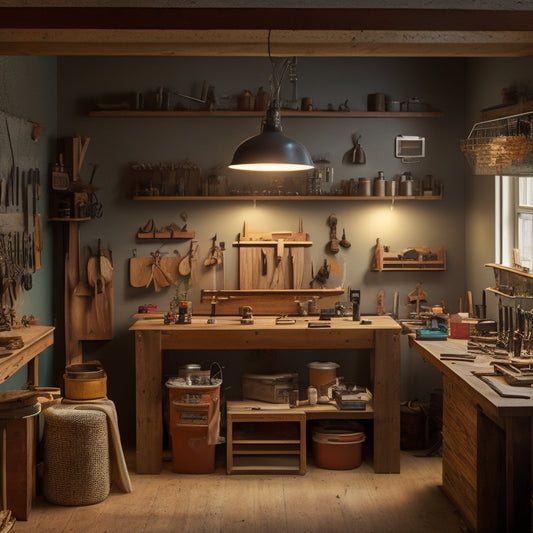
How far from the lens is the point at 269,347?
652cm

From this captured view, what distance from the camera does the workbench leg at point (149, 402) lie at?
647 cm

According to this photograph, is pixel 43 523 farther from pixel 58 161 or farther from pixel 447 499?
pixel 58 161

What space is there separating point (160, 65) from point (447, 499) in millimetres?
4206

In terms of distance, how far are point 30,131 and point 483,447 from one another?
403 cm

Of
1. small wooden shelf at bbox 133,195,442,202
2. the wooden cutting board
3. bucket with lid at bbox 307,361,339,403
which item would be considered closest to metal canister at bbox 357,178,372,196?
small wooden shelf at bbox 133,195,442,202

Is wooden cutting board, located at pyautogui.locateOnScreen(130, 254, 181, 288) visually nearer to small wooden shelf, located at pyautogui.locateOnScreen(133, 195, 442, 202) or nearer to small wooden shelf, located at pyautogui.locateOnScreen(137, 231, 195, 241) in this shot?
small wooden shelf, located at pyautogui.locateOnScreen(137, 231, 195, 241)

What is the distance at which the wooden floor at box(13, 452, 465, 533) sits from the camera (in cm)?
536

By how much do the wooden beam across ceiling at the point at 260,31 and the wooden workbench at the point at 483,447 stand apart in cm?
184

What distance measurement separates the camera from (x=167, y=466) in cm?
666

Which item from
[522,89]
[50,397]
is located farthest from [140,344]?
[522,89]

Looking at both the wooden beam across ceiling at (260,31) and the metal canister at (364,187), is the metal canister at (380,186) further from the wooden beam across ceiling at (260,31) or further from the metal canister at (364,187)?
the wooden beam across ceiling at (260,31)

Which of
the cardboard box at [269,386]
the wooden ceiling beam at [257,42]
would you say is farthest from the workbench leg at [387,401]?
the wooden ceiling beam at [257,42]

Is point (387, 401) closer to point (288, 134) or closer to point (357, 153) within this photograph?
point (357, 153)

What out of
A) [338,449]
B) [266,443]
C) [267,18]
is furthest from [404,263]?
[267,18]
